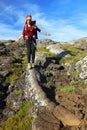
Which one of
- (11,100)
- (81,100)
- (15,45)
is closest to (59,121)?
(81,100)

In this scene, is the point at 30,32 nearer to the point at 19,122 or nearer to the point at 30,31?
the point at 30,31

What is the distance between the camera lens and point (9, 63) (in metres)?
26.5

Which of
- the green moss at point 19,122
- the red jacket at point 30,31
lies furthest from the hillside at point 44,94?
the red jacket at point 30,31

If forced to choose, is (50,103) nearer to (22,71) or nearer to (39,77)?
(39,77)

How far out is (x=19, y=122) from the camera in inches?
669

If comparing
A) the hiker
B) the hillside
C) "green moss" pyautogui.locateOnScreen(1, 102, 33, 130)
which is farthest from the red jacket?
"green moss" pyautogui.locateOnScreen(1, 102, 33, 130)

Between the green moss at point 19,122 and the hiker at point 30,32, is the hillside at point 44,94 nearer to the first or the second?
the green moss at point 19,122

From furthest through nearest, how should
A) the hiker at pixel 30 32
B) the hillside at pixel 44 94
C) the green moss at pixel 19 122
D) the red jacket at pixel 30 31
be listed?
the red jacket at pixel 30 31 < the hiker at pixel 30 32 < the green moss at pixel 19 122 < the hillside at pixel 44 94

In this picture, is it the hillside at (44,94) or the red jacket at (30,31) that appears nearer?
the hillside at (44,94)

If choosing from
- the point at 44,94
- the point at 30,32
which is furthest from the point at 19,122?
the point at 30,32

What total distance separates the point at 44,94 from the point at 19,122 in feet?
9.44

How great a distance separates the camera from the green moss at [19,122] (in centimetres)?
1639

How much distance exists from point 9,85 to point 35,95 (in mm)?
3539

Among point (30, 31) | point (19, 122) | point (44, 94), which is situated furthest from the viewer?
point (30, 31)
